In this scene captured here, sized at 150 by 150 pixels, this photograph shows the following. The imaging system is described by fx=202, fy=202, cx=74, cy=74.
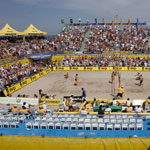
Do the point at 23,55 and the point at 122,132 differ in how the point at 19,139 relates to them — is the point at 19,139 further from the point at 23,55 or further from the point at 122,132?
the point at 23,55

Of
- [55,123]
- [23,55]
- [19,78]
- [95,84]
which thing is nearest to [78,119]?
[55,123]

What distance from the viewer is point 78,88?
21.2 meters

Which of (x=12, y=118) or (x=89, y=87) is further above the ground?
(x=89, y=87)

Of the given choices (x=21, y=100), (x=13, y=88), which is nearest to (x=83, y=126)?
(x=21, y=100)

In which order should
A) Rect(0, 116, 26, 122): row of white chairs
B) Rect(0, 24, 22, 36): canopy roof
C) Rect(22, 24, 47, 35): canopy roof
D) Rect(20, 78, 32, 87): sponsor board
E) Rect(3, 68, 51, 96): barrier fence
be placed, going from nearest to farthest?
1. Rect(0, 116, 26, 122): row of white chairs
2. Rect(3, 68, 51, 96): barrier fence
3. Rect(20, 78, 32, 87): sponsor board
4. Rect(0, 24, 22, 36): canopy roof
5. Rect(22, 24, 47, 35): canopy roof

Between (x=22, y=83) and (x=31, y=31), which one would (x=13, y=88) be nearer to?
(x=22, y=83)

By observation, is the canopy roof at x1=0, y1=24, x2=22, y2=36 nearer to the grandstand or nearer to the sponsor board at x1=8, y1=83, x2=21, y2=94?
the grandstand

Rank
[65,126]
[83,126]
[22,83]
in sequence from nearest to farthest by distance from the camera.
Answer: [83,126], [65,126], [22,83]

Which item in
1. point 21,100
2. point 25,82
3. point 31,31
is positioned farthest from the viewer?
point 31,31

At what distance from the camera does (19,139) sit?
7988 millimetres

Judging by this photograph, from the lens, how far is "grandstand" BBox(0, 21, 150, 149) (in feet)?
31.0

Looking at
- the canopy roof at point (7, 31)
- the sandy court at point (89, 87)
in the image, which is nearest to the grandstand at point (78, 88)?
the sandy court at point (89, 87)

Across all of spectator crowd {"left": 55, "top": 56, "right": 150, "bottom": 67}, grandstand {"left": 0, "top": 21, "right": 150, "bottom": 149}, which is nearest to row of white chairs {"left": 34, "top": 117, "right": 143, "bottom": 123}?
grandstand {"left": 0, "top": 21, "right": 150, "bottom": 149}

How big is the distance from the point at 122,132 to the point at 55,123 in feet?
10.6
